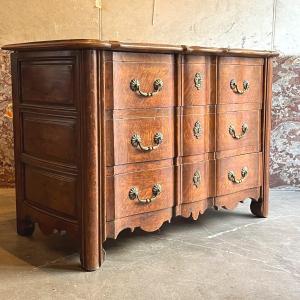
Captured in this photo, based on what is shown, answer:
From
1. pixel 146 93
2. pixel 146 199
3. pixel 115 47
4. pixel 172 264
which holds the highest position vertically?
pixel 115 47

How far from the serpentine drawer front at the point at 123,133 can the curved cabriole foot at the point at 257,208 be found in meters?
0.21

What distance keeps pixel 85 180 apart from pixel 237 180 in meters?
0.90

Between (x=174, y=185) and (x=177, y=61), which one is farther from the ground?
(x=177, y=61)

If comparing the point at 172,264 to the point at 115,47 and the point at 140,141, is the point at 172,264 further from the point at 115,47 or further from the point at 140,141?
the point at 115,47

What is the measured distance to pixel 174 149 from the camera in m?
2.16

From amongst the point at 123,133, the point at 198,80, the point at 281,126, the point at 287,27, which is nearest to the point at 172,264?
the point at 123,133

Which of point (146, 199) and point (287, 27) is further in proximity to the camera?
point (287, 27)

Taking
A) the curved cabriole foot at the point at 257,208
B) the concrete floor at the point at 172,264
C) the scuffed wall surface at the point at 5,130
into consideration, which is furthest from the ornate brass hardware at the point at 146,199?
the scuffed wall surface at the point at 5,130

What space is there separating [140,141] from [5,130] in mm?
1445

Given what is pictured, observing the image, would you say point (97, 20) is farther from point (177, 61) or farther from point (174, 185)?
point (174, 185)

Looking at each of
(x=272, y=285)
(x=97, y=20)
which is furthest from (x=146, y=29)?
(x=272, y=285)

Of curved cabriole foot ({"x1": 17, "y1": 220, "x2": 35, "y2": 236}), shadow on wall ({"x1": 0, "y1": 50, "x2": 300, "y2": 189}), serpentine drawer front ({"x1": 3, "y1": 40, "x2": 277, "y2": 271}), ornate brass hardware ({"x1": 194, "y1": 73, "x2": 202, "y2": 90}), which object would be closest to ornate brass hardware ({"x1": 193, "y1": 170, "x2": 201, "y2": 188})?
serpentine drawer front ({"x1": 3, "y1": 40, "x2": 277, "y2": 271})

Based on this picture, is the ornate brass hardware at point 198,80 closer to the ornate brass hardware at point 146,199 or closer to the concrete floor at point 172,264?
the ornate brass hardware at point 146,199

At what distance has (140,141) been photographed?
2016 millimetres
